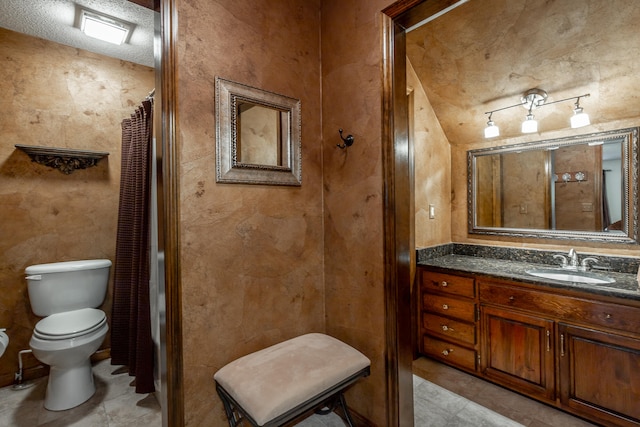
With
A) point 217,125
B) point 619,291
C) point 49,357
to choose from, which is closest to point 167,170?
point 217,125

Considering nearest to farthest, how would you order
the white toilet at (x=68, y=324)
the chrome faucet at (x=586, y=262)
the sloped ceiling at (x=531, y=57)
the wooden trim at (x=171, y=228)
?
the wooden trim at (x=171, y=228) → the sloped ceiling at (x=531, y=57) → the white toilet at (x=68, y=324) → the chrome faucet at (x=586, y=262)

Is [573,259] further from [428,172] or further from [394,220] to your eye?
[394,220]

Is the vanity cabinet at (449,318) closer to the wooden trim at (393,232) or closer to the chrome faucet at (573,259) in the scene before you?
the chrome faucet at (573,259)

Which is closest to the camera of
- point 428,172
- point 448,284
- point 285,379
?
point 285,379

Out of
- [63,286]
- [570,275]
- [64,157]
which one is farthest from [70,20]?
[570,275]

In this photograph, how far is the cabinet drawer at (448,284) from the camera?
2.15 m

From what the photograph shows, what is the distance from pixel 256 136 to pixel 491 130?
1.96 meters

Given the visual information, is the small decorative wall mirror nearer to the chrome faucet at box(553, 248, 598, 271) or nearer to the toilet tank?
the toilet tank

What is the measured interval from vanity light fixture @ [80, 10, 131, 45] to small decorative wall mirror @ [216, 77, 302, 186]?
1305 mm

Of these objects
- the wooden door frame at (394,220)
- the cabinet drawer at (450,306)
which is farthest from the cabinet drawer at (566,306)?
the wooden door frame at (394,220)

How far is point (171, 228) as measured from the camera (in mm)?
1193

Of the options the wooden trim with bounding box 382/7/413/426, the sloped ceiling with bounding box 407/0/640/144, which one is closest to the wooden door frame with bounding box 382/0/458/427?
the wooden trim with bounding box 382/7/413/426

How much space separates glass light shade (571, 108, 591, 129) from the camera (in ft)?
6.38

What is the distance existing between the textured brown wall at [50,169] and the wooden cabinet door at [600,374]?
343cm
